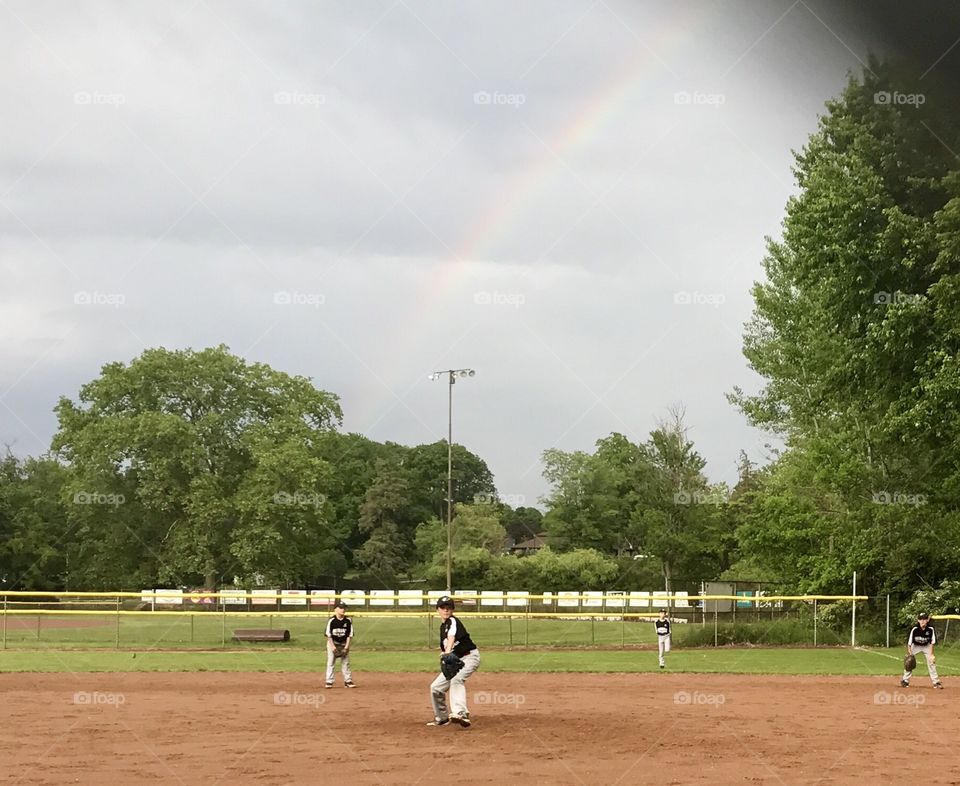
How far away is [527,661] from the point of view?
3422 cm

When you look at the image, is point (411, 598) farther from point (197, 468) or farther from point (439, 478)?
point (439, 478)

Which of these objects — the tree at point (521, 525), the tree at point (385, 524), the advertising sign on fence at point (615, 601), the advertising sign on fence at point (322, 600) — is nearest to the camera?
the advertising sign on fence at point (615, 601)

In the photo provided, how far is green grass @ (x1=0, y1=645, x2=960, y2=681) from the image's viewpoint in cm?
3058

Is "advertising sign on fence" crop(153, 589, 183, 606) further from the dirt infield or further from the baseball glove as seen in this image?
the baseball glove

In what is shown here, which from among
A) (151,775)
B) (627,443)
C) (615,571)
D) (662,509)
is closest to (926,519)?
(151,775)

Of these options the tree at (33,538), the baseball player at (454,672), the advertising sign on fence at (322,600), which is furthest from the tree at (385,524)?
the baseball player at (454,672)

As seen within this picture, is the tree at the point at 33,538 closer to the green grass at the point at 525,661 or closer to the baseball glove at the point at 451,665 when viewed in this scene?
the green grass at the point at 525,661

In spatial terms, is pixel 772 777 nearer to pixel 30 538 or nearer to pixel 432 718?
pixel 432 718

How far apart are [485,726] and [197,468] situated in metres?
57.7

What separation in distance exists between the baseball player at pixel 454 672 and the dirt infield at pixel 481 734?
0.94 feet

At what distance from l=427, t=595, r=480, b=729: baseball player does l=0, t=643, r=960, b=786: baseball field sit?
0.30m

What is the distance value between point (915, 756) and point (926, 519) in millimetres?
28106

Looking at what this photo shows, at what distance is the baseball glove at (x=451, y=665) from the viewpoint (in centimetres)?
1644

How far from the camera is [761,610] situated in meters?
45.6
